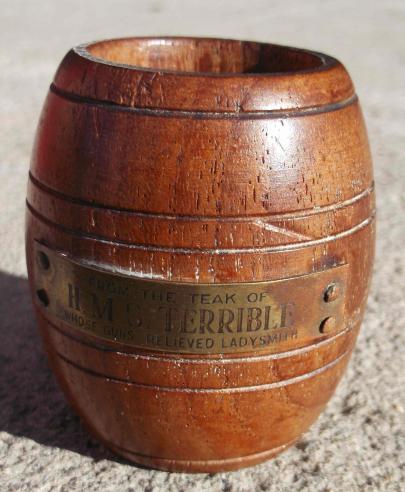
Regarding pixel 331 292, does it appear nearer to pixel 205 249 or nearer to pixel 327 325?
pixel 327 325

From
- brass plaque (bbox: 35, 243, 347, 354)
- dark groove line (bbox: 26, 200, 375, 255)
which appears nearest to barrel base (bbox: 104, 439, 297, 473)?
brass plaque (bbox: 35, 243, 347, 354)

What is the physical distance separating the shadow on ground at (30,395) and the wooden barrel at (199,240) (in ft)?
1.19

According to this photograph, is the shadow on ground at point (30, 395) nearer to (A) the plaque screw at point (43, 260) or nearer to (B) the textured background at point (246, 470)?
(B) the textured background at point (246, 470)

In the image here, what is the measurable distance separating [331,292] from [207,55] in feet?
3.40

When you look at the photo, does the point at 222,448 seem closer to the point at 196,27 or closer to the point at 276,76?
the point at 276,76

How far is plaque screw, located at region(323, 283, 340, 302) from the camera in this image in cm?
212

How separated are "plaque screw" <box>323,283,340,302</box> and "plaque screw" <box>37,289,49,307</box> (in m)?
0.81

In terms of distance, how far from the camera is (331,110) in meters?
2.07

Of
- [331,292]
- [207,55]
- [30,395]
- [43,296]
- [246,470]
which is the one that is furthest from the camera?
[30,395]

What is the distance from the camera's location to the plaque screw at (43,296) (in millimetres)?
2264

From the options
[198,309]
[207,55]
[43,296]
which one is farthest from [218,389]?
[207,55]

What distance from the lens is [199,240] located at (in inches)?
77.5

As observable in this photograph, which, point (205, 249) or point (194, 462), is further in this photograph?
point (194, 462)

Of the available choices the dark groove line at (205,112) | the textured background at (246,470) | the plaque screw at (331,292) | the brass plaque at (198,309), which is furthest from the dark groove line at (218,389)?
the dark groove line at (205,112)
